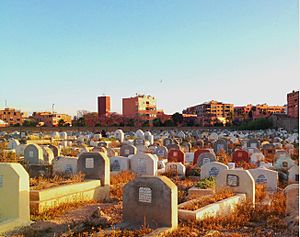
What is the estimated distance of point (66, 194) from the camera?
30.2ft

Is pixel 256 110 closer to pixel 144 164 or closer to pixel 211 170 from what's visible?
pixel 144 164

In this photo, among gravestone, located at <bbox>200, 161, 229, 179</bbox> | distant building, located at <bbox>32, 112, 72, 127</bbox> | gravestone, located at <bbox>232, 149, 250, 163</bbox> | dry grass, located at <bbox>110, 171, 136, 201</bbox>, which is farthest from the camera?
distant building, located at <bbox>32, 112, 72, 127</bbox>

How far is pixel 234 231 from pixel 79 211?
351cm

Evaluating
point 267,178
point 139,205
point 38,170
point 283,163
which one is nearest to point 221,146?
point 283,163

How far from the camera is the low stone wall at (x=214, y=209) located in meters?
7.16

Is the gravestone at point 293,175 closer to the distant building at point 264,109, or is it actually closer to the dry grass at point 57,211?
the dry grass at point 57,211

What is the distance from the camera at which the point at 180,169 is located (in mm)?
14266

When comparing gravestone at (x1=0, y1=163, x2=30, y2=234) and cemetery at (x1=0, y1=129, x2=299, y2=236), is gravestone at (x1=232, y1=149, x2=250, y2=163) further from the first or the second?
gravestone at (x1=0, y1=163, x2=30, y2=234)

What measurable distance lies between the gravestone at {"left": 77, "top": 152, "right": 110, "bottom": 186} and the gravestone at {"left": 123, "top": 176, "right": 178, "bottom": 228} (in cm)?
346

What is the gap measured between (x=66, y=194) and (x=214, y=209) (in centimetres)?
355

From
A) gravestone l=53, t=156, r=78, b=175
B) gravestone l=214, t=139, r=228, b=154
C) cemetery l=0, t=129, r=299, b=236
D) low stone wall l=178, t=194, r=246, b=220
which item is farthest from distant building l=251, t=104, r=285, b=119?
low stone wall l=178, t=194, r=246, b=220

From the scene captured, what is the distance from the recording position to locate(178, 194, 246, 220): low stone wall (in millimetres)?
7164

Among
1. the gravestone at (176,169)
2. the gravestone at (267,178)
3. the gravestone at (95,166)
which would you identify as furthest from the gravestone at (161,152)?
the gravestone at (95,166)

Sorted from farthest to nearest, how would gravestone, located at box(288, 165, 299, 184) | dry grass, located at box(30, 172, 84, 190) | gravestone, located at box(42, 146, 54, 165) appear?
1. gravestone, located at box(42, 146, 54, 165)
2. gravestone, located at box(288, 165, 299, 184)
3. dry grass, located at box(30, 172, 84, 190)
